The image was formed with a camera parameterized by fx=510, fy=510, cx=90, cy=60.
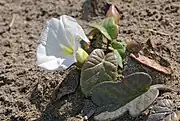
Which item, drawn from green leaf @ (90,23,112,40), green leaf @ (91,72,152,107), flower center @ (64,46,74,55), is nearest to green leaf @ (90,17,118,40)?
green leaf @ (90,23,112,40)

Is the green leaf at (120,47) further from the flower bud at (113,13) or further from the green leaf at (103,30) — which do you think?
the flower bud at (113,13)

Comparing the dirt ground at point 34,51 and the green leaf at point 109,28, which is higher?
the green leaf at point 109,28

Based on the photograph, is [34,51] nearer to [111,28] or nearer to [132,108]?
[111,28]

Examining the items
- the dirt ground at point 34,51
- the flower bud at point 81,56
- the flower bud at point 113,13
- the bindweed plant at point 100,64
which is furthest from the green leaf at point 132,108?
the flower bud at point 113,13

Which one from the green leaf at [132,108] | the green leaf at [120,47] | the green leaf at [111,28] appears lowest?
the green leaf at [132,108]

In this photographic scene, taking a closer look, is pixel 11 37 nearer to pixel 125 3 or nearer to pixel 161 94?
pixel 125 3

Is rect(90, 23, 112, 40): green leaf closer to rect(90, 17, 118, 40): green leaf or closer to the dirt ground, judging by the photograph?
rect(90, 17, 118, 40): green leaf

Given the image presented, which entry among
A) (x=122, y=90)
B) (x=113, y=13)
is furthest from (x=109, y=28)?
(x=122, y=90)

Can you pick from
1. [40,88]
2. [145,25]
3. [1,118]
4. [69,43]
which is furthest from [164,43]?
[1,118]
